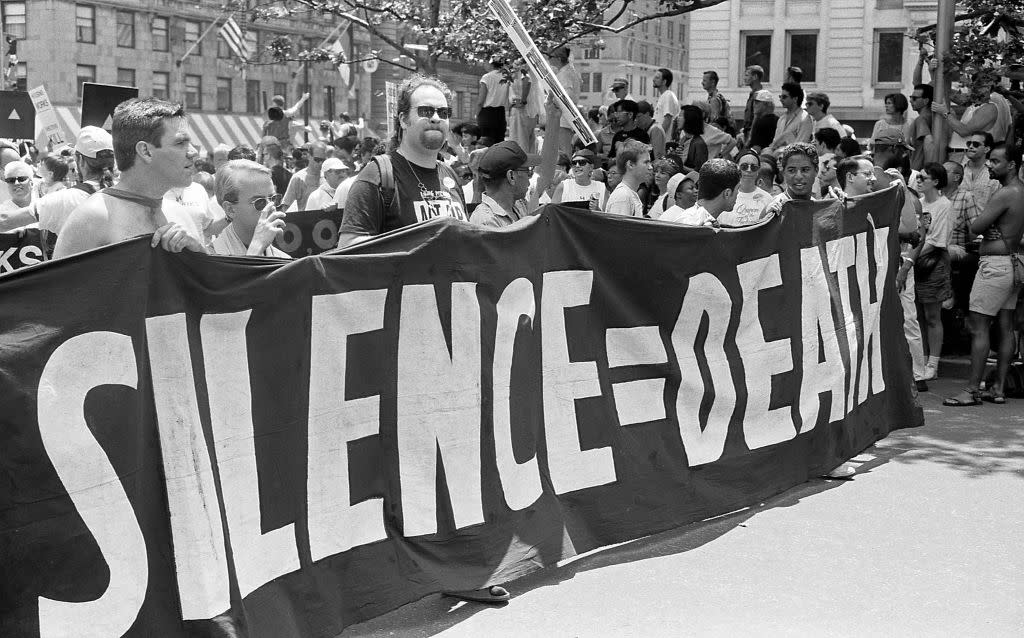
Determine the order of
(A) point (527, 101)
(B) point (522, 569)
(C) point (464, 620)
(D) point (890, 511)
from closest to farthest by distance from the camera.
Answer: (C) point (464, 620) < (B) point (522, 569) < (D) point (890, 511) < (A) point (527, 101)

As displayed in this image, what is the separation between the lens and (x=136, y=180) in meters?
4.20

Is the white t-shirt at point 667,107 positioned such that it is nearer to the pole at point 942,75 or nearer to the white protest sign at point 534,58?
the pole at point 942,75

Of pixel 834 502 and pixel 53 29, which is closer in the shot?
pixel 834 502

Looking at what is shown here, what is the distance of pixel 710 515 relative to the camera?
6172 mm

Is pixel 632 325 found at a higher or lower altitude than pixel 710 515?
higher

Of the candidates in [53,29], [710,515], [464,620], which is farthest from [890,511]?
[53,29]

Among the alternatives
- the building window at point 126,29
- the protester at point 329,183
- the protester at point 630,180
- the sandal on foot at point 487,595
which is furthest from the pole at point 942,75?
the building window at point 126,29

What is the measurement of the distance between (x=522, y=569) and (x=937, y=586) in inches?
69.7

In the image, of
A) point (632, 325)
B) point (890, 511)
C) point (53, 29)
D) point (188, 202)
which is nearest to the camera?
point (632, 325)

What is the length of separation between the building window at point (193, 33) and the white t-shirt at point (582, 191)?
5256 cm

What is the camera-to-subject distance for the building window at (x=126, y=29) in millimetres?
57562

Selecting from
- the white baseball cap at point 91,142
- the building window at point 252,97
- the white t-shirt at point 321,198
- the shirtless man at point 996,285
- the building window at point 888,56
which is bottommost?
the shirtless man at point 996,285

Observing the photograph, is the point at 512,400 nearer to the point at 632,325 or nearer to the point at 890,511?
the point at 632,325

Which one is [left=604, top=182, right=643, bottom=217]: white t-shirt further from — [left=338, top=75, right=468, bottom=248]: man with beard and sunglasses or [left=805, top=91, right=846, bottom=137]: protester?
[left=338, top=75, right=468, bottom=248]: man with beard and sunglasses
